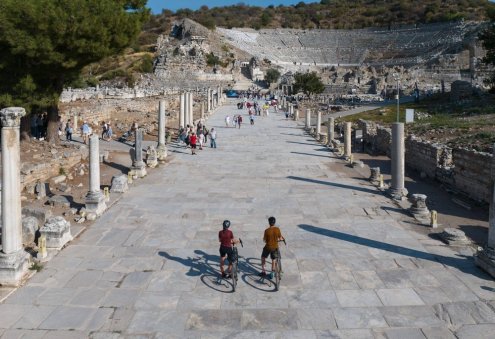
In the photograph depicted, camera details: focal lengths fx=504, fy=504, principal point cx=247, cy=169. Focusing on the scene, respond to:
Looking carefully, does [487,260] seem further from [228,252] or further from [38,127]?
[38,127]

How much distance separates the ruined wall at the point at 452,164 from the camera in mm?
16422

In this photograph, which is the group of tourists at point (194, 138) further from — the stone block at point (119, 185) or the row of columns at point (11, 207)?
the row of columns at point (11, 207)

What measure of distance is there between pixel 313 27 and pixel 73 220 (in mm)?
156027

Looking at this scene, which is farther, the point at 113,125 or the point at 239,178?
the point at 113,125

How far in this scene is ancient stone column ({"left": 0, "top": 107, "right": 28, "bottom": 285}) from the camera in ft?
28.0

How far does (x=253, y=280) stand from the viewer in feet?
29.2

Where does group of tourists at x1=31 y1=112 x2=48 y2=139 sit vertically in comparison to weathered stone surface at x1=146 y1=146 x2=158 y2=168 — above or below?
above

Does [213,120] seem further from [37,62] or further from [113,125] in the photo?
[37,62]

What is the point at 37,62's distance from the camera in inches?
778

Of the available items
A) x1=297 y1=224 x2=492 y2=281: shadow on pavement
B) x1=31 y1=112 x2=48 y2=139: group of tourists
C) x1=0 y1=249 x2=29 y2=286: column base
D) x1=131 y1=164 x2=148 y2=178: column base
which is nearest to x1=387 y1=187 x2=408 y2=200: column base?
x1=297 y1=224 x2=492 y2=281: shadow on pavement

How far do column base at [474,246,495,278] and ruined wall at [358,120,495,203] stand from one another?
1411mm

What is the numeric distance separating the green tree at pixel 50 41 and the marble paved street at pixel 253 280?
7.67 meters

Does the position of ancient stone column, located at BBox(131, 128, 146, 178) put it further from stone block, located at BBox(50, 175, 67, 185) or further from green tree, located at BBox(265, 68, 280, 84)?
green tree, located at BBox(265, 68, 280, 84)

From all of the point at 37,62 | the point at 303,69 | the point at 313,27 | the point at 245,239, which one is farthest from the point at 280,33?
the point at 245,239
